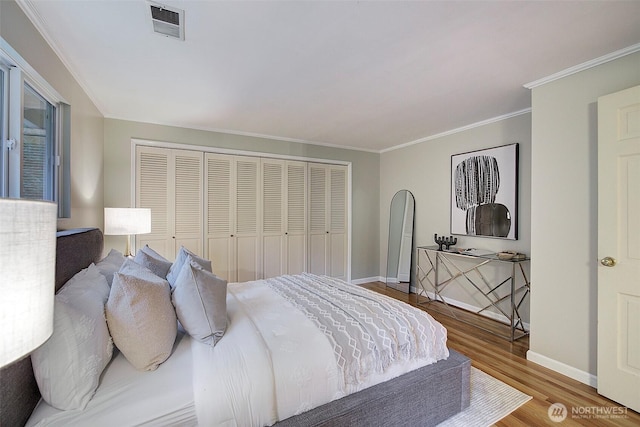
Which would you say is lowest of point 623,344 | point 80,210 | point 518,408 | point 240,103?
point 518,408

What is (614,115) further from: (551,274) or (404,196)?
(404,196)

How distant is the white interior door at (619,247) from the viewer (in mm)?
1812

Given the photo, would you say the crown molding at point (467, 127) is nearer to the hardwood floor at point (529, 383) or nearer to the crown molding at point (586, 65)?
the crown molding at point (586, 65)

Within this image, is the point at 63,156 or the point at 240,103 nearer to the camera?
the point at 63,156

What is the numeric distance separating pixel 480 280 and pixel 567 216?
1.51 metres

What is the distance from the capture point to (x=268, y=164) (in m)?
4.24

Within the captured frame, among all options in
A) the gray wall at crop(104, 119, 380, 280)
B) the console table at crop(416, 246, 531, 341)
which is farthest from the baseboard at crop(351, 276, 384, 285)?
the console table at crop(416, 246, 531, 341)

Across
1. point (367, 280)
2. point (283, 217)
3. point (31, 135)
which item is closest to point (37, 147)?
point (31, 135)

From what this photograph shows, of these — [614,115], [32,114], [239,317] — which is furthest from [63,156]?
[614,115]

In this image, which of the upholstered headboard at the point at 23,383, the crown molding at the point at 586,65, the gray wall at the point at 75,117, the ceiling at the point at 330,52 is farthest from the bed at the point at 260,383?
the crown molding at the point at 586,65

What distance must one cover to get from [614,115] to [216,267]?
14.0 ft

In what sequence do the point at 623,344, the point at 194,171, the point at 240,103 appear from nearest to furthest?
the point at 623,344 → the point at 240,103 → the point at 194,171

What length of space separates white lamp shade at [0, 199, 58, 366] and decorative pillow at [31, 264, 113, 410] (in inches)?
20.3

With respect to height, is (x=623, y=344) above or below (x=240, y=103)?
below
